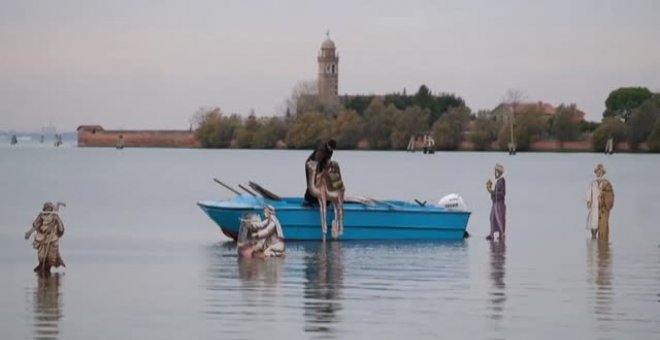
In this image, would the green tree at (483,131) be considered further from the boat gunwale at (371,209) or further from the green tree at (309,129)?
the boat gunwale at (371,209)

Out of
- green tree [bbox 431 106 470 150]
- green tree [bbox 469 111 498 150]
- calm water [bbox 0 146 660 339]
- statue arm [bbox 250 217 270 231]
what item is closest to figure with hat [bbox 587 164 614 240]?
calm water [bbox 0 146 660 339]

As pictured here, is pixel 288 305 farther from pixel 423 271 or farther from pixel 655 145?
pixel 655 145

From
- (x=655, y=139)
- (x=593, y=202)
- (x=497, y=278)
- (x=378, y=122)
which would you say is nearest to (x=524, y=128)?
(x=655, y=139)

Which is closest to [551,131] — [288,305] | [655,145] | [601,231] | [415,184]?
[655,145]

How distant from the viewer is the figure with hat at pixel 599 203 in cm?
3198

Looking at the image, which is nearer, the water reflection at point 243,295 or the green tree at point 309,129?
the water reflection at point 243,295

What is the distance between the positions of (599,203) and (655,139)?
140079 millimetres

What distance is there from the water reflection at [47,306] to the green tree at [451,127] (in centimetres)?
16047

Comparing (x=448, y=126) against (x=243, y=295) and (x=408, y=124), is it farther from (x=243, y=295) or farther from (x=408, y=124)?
(x=243, y=295)

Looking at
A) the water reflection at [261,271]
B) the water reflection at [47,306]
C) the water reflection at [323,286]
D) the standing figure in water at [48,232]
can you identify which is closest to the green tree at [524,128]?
the water reflection at [323,286]

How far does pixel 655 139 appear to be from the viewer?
558 feet

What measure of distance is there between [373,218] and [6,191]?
1492 inches

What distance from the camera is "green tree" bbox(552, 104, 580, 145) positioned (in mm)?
172000

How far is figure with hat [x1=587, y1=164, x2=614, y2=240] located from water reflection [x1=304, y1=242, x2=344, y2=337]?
16.2ft
